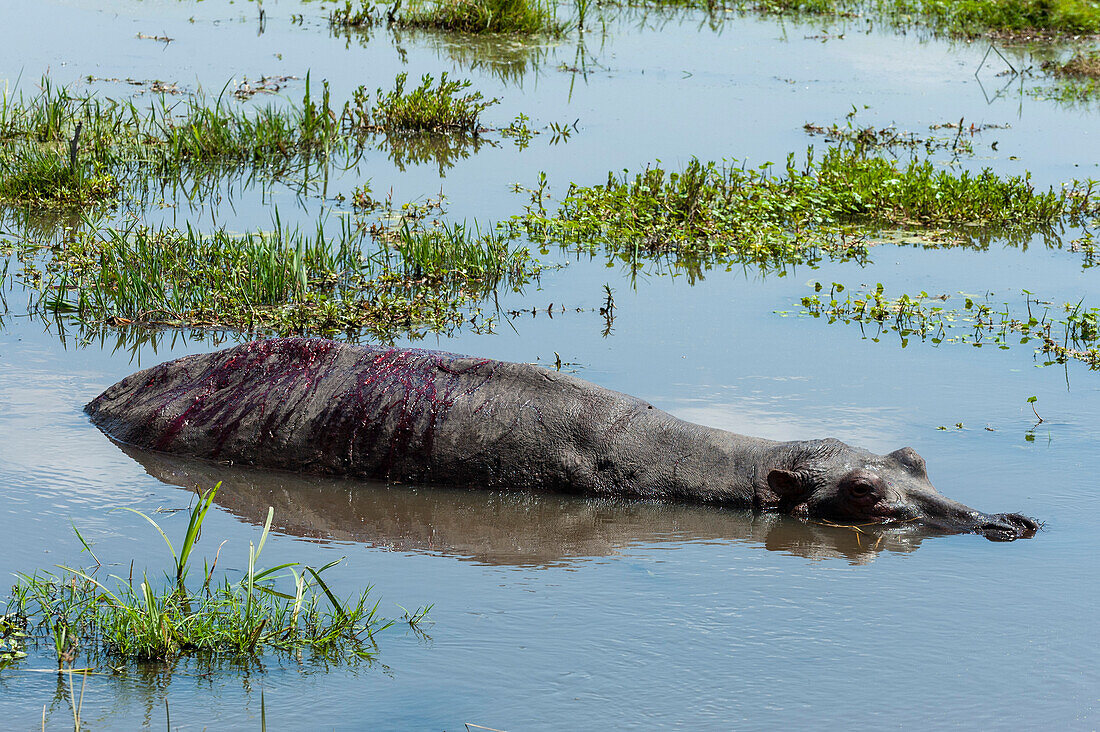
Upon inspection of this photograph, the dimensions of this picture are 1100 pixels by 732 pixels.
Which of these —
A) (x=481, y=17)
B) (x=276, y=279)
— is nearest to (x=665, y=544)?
(x=276, y=279)

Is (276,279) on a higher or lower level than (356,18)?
lower

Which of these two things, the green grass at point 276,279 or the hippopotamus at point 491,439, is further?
the green grass at point 276,279

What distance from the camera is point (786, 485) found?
6371mm

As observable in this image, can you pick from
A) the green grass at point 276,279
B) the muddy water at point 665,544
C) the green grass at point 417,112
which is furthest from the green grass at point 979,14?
the green grass at point 276,279

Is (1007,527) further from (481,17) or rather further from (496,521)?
(481,17)

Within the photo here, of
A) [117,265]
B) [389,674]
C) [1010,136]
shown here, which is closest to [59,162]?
[117,265]

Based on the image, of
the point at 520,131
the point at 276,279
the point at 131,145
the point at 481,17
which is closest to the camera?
the point at 276,279

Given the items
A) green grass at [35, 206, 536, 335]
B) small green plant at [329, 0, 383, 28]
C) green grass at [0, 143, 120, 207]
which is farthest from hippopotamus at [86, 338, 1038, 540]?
small green plant at [329, 0, 383, 28]

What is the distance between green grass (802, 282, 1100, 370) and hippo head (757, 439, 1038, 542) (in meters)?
2.59

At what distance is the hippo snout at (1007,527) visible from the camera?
598cm

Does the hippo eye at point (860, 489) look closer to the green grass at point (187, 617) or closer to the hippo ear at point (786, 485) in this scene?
the hippo ear at point (786, 485)

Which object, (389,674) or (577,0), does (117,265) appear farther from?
(577,0)

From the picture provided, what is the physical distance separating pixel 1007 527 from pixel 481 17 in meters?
15.0

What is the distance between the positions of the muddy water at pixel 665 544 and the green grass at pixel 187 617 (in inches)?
3.4
